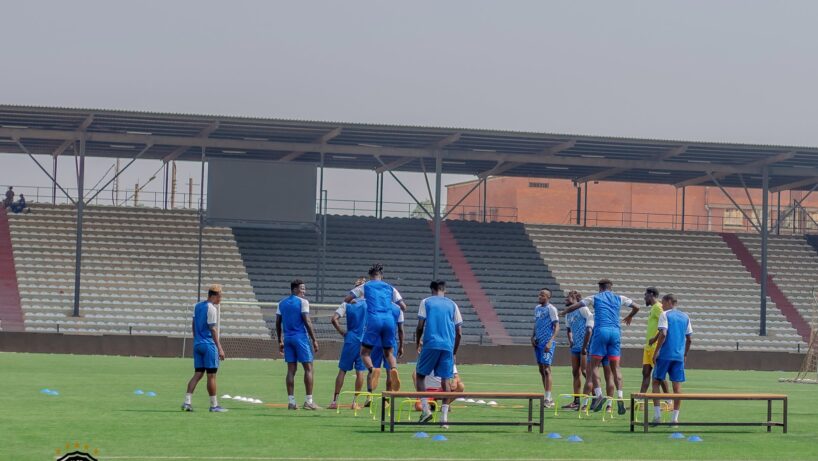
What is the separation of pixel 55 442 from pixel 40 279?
34165 millimetres

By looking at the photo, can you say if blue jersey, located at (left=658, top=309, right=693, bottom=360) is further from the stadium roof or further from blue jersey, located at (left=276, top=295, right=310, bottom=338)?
the stadium roof

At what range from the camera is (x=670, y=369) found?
18.9m

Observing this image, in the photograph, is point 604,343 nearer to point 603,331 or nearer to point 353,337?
point 603,331

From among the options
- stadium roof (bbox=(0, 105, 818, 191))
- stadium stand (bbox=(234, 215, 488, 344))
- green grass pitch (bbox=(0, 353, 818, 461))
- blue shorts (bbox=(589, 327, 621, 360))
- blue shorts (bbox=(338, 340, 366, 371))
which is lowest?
green grass pitch (bbox=(0, 353, 818, 461))

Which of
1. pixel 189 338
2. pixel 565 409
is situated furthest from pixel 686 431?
pixel 189 338

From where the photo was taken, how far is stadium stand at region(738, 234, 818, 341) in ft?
178

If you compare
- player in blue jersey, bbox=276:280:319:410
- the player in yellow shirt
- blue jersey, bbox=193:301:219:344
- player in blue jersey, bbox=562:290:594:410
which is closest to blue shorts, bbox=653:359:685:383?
the player in yellow shirt

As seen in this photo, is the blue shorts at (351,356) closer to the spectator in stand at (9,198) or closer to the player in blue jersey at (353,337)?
the player in blue jersey at (353,337)

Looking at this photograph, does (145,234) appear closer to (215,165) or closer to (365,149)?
(215,165)

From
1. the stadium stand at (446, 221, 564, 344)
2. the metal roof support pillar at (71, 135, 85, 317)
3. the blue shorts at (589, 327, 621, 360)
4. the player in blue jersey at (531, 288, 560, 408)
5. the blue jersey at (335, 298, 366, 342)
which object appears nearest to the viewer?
the blue jersey at (335, 298, 366, 342)

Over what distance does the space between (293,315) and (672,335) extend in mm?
5129

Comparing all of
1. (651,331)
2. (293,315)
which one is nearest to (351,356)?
(293,315)

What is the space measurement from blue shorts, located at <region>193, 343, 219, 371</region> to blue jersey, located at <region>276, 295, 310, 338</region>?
4.06 feet

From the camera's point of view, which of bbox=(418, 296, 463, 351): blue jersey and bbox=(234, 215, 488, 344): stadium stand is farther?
bbox=(234, 215, 488, 344): stadium stand
